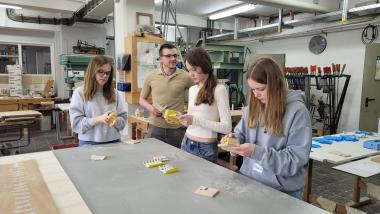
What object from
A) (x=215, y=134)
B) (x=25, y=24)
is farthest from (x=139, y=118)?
(x=25, y=24)

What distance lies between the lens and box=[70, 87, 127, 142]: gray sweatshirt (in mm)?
1975

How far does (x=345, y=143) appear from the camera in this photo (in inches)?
114

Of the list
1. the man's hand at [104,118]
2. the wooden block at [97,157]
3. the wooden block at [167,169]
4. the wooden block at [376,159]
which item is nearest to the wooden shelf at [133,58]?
the man's hand at [104,118]

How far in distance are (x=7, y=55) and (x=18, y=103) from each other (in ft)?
6.29

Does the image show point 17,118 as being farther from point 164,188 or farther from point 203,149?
point 164,188

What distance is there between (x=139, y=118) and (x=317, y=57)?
492cm

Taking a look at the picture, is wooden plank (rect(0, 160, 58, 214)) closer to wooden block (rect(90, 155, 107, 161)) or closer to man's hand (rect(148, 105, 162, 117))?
wooden block (rect(90, 155, 107, 161))

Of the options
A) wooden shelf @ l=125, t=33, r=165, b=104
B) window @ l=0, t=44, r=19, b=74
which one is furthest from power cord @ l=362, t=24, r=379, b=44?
window @ l=0, t=44, r=19, b=74

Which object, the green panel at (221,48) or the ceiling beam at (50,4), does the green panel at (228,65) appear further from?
the ceiling beam at (50,4)

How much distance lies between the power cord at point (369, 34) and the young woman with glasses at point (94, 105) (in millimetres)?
5462

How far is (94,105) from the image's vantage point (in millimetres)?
2057

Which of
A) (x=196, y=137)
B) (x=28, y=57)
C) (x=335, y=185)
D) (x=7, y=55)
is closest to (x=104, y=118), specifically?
(x=196, y=137)

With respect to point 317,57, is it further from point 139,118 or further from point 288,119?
point 288,119

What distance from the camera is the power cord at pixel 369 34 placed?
17.9ft
